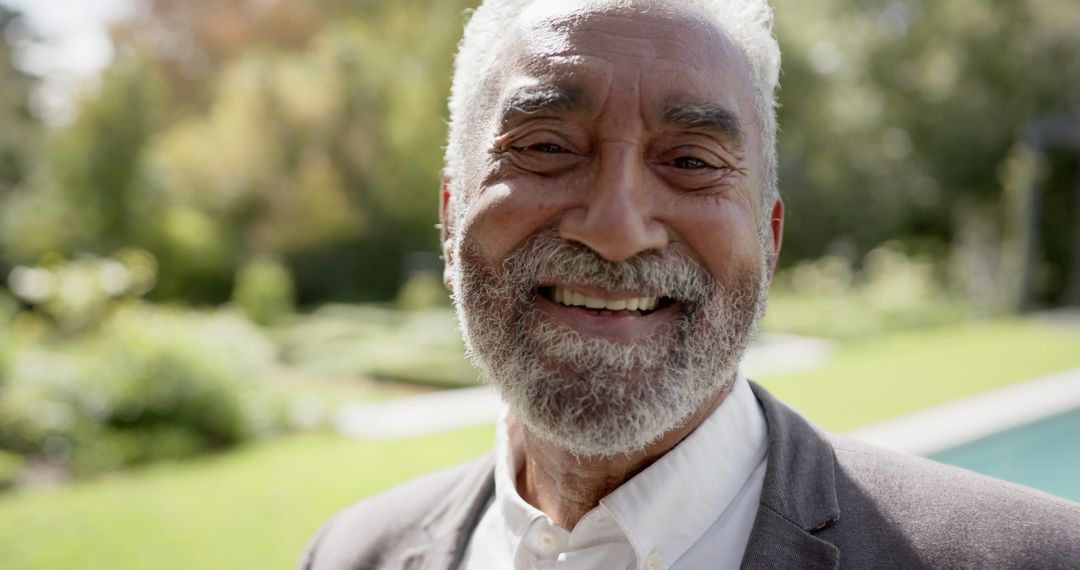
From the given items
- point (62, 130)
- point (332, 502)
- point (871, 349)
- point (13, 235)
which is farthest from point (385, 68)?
point (332, 502)

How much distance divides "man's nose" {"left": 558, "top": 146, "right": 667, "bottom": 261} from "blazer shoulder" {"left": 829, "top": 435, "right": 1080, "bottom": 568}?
1.76 ft

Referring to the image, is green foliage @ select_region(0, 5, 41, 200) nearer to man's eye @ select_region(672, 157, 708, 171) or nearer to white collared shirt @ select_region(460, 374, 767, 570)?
Answer: white collared shirt @ select_region(460, 374, 767, 570)

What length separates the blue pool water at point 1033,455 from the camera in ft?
21.8

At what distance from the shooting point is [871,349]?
12.5 m

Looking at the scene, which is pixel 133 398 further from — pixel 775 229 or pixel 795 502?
pixel 795 502

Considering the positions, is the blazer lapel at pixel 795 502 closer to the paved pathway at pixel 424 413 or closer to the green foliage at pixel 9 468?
the paved pathway at pixel 424 413

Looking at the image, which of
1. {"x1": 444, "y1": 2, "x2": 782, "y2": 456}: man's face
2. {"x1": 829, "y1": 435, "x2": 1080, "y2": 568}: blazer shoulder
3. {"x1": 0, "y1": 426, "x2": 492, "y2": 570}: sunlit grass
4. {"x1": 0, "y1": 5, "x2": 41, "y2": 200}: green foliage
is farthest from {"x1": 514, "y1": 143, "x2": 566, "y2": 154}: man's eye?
{"x1": 0, "y1": 5, "x2": 41, "y2": 200}: green foliage

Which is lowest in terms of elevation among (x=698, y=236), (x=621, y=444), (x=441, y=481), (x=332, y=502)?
(x=332, y=502)

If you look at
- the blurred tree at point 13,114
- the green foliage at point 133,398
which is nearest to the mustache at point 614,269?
the green foliage at point 133,398

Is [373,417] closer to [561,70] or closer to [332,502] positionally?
[332,502]

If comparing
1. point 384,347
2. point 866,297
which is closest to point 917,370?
point 384,347

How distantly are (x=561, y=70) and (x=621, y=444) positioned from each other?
1.99ft

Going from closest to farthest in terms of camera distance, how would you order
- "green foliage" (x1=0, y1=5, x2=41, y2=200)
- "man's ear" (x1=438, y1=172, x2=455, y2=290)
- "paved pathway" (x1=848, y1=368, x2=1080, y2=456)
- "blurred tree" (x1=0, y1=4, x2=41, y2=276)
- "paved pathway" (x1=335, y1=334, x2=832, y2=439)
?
"man's ear" (x1=438, y1=172, x2=455, y2=290)
"paved pathway" (x1=848, y1=368, x2=1080, y2=456)
"paved pathway" (x1=335, y1=334, x2=832, y2=439)
"blurred tree" (x1=0, y1=4, x2=41, y2=276)
"green foliage" (x1=0, y1=5, x2=41, y2=200)

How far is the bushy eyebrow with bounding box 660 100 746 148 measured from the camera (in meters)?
1.32
